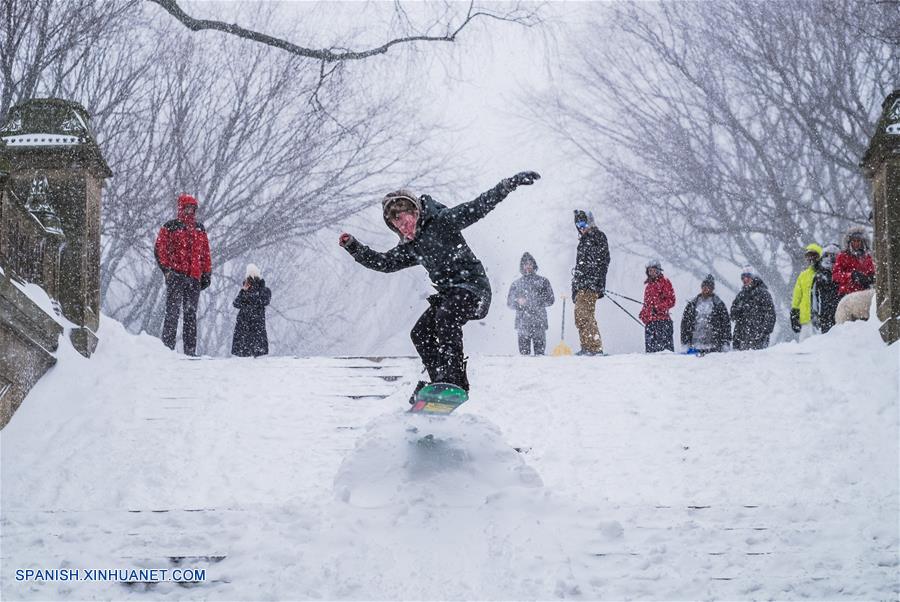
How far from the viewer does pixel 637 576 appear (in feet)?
15.9

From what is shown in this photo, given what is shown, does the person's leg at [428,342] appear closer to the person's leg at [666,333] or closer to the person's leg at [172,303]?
the person's leg at [172,303]

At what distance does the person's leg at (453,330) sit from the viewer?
21.4ft

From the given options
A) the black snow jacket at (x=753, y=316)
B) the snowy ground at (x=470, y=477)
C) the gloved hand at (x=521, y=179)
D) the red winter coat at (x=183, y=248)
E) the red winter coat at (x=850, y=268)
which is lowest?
the snowy ground at (x=470, y=477)

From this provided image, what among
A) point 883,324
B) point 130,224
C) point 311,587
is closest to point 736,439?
point 883,324

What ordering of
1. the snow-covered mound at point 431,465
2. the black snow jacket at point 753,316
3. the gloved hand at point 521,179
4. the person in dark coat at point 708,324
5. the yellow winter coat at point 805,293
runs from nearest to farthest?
1. the snow-covered mound at point 431,465
2. the gloved hand at point 521,179
3. the yellow winter coat at point 805,293
4. the black snow jacket at point 753,316
5. the person in dark coat at point 708,324

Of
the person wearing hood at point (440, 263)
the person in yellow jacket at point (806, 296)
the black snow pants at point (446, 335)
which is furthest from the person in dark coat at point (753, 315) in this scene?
the black snow pants at point (446, 335)

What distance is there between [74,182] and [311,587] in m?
6.29

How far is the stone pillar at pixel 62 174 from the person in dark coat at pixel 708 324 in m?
7.48

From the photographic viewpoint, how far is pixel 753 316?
11906mm

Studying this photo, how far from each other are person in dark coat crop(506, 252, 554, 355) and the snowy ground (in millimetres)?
2878

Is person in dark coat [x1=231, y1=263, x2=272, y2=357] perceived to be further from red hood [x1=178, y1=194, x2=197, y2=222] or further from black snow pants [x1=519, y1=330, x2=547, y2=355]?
black snow pants [x1=519, y1=330, x2=547, y2=355]

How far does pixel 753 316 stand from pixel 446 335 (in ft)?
21.8

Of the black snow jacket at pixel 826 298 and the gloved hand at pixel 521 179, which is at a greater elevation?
the gloved hand at pixel 521 179

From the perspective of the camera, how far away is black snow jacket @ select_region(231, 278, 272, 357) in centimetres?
1198
